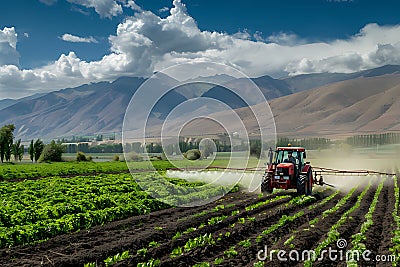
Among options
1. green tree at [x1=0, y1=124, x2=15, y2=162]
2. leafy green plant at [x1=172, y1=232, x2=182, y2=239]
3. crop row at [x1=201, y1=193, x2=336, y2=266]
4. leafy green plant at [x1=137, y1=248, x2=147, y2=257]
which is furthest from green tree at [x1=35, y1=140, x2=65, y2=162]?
leafy green plant at [x1=137, y1=248, x2=147, y2=257]

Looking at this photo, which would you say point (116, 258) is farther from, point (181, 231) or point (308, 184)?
point (308, 184)

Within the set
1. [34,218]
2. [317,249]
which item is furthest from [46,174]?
[317,249]

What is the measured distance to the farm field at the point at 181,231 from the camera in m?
9.68

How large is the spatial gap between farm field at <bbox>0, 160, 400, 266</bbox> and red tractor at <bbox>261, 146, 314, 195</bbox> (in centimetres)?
135

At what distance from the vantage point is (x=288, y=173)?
20750 mm

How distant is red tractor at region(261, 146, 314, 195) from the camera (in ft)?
67.8

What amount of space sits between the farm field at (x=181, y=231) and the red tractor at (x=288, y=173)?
4.44ft

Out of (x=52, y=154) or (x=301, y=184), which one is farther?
(x=52, y=154)

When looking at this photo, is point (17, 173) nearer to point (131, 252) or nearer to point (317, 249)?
point (131, 252)

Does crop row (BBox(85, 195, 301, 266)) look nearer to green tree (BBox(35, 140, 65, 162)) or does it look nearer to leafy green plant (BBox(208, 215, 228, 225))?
leafy green plant (BBox(208, 215, 228, 225))

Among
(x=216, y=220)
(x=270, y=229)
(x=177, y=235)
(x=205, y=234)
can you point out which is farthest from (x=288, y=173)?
(x=177, y=235)

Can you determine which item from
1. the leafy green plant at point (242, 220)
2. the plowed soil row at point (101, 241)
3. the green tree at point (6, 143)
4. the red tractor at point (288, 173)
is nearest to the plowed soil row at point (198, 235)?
the plowed soil row at point (101, 241)

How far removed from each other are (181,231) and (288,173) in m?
9.66

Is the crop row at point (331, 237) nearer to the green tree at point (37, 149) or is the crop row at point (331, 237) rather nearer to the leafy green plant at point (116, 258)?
the leafy green plant at point (116, 258)
